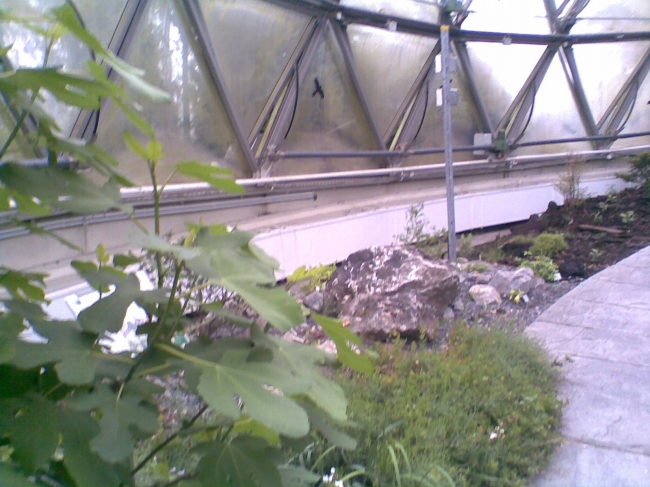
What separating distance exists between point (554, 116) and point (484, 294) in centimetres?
718

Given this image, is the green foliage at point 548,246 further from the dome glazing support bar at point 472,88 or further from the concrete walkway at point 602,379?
the dome glazing support bar at point 472,88

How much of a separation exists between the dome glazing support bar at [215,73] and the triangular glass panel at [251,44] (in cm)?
26

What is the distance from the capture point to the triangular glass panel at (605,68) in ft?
36.2

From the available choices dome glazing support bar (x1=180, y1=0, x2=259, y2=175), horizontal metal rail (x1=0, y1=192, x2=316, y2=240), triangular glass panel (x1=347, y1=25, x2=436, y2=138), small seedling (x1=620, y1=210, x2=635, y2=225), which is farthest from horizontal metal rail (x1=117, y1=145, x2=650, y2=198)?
small seedling (x1=620, y1=210, x2=635, y2=225)

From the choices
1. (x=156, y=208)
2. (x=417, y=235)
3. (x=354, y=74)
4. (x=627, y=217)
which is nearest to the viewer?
(x=156, y=208)

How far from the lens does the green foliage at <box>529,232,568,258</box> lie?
6.93 metres

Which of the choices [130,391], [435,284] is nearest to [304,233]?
[435,284]

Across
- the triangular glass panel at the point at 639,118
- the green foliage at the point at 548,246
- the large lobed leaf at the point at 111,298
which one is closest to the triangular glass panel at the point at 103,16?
the large lobed leaf at the point at 111,298

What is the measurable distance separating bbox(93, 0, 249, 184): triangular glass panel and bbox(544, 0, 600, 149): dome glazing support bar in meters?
7.78

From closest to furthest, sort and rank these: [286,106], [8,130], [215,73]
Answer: [8,130] < [215,73] < [286,106]

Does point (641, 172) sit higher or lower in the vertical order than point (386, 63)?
lower

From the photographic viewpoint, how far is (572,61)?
1058cm

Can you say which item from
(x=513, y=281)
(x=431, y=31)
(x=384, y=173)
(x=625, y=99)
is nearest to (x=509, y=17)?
(x=431, y=31)

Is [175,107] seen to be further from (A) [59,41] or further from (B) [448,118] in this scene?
(B) [448,118]
